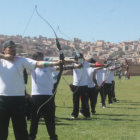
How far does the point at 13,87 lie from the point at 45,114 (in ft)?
5.47

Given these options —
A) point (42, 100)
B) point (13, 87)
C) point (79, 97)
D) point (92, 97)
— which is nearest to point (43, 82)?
point (42, 100)

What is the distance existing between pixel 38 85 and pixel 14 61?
1885 millimetres

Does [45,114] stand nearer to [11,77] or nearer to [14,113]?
[14,113]

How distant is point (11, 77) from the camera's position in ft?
19.5

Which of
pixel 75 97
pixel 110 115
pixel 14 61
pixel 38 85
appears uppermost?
pixel 14 61

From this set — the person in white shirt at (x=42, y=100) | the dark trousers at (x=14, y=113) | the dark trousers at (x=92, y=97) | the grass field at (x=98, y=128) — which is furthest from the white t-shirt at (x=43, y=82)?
the dark trousers at (x=92, y=97)

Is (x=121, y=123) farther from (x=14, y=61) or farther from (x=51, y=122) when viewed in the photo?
(x=14, y=61)

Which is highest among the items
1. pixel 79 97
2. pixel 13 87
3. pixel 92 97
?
pixel 13 87

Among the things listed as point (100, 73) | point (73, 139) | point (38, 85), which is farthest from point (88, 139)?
point (100, 73)

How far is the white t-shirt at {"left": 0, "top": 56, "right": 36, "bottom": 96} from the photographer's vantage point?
5.96 m

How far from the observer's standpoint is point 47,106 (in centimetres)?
751

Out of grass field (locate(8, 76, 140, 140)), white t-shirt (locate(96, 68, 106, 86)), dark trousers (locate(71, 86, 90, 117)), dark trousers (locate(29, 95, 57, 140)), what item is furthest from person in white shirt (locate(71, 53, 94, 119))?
white t-shirt (locate(96, 68, 106, 86))

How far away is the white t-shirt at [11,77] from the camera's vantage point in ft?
19.6

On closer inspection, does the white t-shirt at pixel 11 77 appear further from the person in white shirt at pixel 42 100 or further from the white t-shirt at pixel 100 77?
the white t-shirt at pixel 100 77
